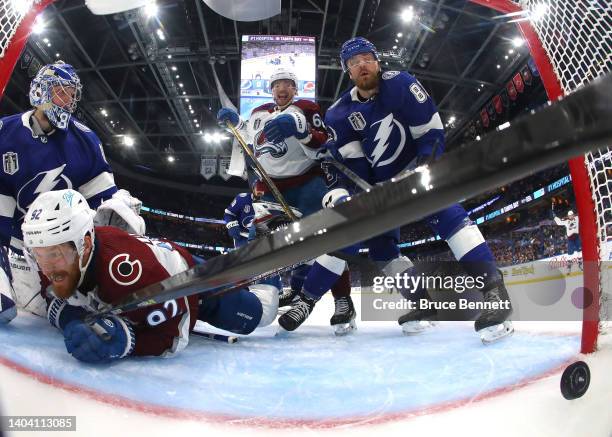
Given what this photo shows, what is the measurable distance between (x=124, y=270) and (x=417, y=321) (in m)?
1.15

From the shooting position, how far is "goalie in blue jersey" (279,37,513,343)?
4.71 ft

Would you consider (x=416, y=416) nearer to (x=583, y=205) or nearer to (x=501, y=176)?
(x=501, y=176)

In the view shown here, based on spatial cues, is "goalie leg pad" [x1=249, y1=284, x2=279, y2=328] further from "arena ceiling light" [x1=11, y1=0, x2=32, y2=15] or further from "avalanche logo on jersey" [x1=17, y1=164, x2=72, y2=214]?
"arena ceiling light" [x1=11, y1=0, x2=32, y2=15]

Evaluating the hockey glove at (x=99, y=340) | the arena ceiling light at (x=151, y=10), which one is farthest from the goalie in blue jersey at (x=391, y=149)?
the arena ceiling light at (x=151, y=10)

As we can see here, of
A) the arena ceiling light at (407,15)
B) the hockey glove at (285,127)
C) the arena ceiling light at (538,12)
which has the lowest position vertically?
A: the hockey glove at (285,127)

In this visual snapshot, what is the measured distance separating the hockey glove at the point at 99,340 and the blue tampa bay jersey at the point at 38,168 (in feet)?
2.90

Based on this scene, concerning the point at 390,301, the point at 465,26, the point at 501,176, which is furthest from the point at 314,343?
the point at 465,26

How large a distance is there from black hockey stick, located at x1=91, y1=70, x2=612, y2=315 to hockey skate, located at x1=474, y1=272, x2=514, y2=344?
0.98 metres

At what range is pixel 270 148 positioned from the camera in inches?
88.0

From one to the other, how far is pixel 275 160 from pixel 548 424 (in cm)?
180

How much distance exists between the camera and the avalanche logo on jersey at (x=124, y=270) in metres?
1.13

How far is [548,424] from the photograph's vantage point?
0.75 metres

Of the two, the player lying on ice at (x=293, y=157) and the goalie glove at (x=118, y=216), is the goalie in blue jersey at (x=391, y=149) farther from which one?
the goalie glove at (x=118, y=216)

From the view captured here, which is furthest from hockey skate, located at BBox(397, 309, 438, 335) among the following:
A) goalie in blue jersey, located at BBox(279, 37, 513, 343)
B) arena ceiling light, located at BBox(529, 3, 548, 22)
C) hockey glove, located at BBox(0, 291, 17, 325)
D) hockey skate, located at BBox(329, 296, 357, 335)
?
hockey glove, located at BBox(0, 291, 17, 325)
